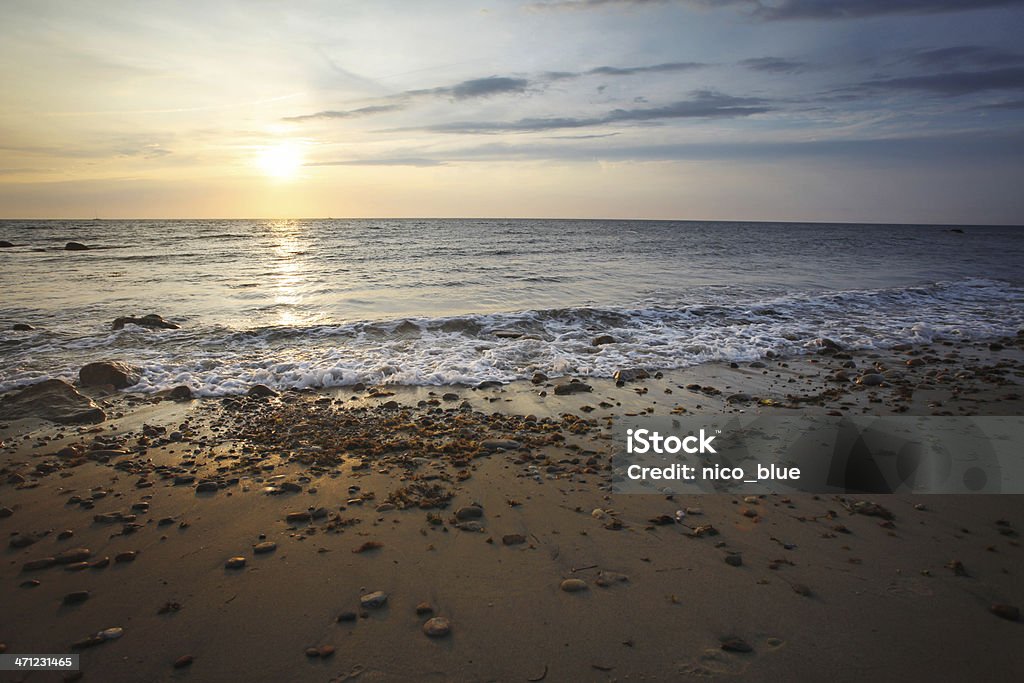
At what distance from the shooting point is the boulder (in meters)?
7.98

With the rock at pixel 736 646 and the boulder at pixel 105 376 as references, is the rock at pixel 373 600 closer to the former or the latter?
the rock at pixel 736 646

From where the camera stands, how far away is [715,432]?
20.1 ft

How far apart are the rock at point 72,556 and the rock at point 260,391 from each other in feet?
12.8

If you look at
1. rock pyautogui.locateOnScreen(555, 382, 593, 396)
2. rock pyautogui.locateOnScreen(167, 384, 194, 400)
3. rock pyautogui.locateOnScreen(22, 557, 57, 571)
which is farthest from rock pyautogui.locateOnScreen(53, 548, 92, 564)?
rock pyautogui.locateOnScreen(555, 382, 593, 396)

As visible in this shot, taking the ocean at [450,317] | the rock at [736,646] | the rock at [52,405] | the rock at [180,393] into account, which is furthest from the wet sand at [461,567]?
the ocean at [450,317]

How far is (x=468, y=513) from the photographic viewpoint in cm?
437

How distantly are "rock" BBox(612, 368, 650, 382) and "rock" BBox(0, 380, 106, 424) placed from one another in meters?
7.31

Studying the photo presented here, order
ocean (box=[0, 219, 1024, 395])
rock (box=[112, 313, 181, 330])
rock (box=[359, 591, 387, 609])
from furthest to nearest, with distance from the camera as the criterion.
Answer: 1. rock (box=[112, 313, 181, 330])
2. ocean (box=[0, 219, 1024, 395])
3. rock (box=[359, 591, 387, 609])

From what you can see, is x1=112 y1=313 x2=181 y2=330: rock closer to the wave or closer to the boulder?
the wave

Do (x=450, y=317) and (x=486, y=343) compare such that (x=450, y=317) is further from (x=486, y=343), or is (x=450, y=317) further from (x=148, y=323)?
(x=148, y=323)

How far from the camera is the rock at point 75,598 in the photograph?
3.36 m

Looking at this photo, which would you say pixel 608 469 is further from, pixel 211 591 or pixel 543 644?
pixel 211 591

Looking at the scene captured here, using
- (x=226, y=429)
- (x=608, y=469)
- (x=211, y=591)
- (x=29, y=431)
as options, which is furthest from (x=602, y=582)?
(x=29, y=431)

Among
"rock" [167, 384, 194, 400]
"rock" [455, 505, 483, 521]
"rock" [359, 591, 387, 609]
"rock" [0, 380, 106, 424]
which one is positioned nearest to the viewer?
"rock" [359, 591, 387, 609]
